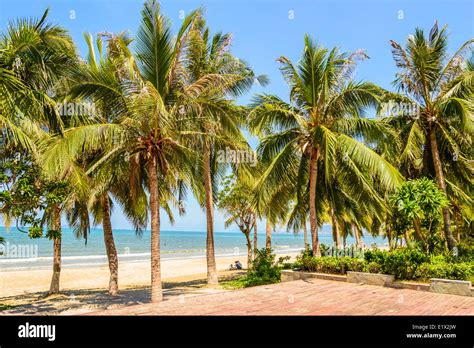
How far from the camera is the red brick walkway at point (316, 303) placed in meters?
7.29

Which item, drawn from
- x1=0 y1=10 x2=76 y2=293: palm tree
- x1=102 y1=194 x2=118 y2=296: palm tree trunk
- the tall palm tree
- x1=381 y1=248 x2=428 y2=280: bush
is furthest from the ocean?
x1=381 y1=248 x2=428 y2=280: bush

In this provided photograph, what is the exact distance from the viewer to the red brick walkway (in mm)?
7293

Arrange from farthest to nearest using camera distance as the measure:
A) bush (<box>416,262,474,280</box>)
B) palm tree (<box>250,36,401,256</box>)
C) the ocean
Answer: the ocean < palm tree (<box>250,36,401,256</box>) < bush (<box>416,262,474,280</box>)

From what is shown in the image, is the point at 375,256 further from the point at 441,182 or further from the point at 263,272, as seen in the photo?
the point at 263,272

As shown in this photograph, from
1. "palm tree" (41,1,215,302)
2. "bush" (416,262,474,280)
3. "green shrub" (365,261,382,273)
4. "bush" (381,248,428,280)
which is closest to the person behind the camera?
"bush" (416,262,474,280)

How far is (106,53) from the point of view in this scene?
13.7 metres

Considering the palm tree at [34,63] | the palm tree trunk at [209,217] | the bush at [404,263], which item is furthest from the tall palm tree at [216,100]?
the bush at [404,263]

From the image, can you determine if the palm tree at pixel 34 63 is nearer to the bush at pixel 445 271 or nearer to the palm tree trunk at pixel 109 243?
the palm tree trunk at pixel 109 243

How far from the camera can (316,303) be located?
812 centimetres

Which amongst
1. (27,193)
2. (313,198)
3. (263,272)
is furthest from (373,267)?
(27,193)

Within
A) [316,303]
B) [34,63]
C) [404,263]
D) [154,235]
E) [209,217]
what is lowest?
[316,303]

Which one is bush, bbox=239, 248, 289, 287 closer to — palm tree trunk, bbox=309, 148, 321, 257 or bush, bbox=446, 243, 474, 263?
palm tree trunk, bbox=309, 148, 321, 257

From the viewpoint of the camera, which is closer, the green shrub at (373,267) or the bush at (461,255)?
the green shrub at (373,267)
